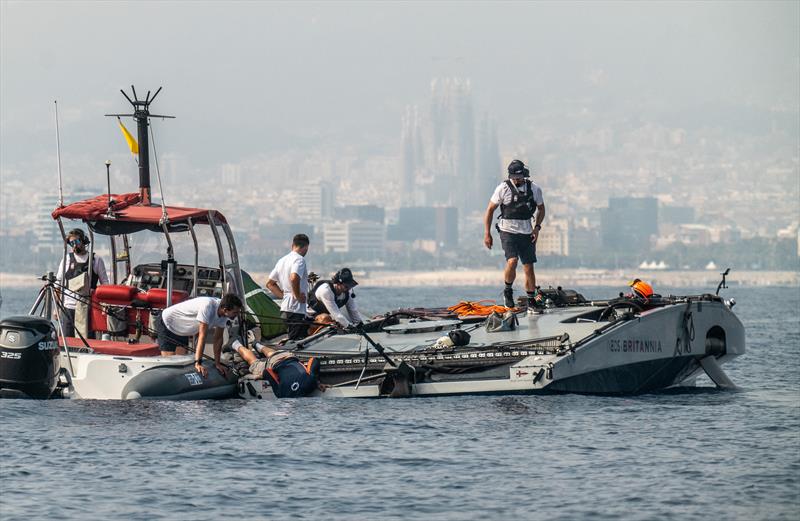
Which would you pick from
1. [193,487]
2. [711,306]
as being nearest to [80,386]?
[193,487]

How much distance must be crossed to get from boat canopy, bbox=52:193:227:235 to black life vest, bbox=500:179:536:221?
422cm

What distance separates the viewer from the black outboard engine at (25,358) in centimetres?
2009

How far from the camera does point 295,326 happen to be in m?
22.7

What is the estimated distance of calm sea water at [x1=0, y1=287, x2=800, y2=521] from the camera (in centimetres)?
1447

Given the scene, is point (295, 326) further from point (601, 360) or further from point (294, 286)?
point (601, 360)

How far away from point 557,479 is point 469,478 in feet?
2.87

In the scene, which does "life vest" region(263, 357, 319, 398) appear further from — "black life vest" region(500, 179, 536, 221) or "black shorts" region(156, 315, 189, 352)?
"black life vest" region(500, 179, 536, 221)

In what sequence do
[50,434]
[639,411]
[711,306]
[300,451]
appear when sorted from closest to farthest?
[300,451] < [50,434] < [639,411] < [711,306]

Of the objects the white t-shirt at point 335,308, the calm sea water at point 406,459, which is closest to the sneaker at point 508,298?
the white t-shirt at point 335,308

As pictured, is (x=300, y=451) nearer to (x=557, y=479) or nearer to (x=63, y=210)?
(x=557, y=479)

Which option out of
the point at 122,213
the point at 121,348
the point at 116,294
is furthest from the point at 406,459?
the point at 122,213

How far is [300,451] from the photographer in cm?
1719

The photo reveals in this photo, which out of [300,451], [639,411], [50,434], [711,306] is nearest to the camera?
[300,451]

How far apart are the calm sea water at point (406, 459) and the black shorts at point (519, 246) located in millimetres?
3099
